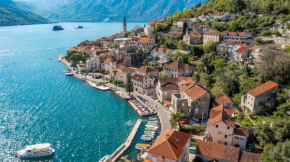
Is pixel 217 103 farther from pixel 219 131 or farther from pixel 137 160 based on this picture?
pixel 137 160

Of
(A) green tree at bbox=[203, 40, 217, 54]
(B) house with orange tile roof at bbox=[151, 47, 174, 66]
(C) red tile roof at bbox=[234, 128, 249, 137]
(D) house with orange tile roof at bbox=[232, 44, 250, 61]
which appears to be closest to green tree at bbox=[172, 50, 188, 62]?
(B) house with orange tile roof at bbox=[151, 47, 174, 66]

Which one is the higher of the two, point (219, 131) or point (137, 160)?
point (219, 131)

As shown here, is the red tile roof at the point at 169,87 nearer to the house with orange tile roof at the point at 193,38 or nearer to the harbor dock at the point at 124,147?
the harbor dock at the point at 124,147

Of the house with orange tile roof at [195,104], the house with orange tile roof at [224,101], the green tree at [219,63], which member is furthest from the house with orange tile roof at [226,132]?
the green tree at [219,63]

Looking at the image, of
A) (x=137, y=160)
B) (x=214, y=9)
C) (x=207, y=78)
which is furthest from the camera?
(x=214, y=9)

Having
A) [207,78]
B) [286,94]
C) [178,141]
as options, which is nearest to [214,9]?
[207,78]

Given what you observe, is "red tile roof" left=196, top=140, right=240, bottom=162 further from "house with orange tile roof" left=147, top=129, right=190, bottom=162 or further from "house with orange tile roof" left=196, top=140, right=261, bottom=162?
"house with orange tile roof" left=147, top=129, right=190, bottom=162
